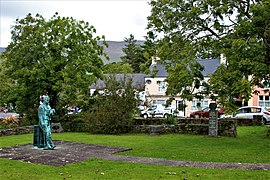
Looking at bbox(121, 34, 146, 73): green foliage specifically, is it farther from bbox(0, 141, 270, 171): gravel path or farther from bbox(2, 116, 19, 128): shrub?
bbox(0, 141, 270, 171): gravel path

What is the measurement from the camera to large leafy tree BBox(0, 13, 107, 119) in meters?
26.8

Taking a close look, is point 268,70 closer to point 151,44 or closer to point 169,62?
point 169,62

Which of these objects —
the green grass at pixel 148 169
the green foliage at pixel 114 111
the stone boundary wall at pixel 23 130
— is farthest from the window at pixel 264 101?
the green grass at pixel 148 169

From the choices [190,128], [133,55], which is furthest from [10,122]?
[133,55]

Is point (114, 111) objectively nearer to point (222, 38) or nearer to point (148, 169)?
point (222, 38)

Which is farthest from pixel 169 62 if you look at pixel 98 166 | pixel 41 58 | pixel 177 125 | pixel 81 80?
pixel 41 58

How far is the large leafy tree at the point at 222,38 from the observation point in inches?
570

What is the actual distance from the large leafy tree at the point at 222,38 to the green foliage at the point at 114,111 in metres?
6.50

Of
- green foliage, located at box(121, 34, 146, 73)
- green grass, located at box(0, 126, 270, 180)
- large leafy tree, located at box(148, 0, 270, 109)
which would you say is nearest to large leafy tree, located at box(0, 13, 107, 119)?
large leafy tree, located at box(148, 0, 270, 109)

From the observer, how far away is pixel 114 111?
23453 mm

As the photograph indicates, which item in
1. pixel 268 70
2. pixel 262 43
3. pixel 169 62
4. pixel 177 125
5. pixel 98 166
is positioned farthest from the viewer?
pixel 177 125

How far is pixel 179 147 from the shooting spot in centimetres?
1577

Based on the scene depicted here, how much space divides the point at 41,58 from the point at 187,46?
45.2ft

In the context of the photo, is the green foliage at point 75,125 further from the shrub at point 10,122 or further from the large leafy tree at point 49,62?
the shrub at point 10,122
